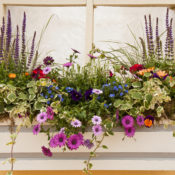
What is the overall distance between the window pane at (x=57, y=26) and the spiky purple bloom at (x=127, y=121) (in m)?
0.68

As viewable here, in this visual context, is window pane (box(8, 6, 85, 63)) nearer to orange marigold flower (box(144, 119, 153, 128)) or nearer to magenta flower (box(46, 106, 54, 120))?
magenta flower (box(46, 106, 54, 120))

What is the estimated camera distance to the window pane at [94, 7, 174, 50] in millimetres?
1479

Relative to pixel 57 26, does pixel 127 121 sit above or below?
Result: below

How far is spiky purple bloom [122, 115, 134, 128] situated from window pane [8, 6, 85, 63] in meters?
0.68

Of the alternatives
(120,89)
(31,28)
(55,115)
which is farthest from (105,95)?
(31,28)

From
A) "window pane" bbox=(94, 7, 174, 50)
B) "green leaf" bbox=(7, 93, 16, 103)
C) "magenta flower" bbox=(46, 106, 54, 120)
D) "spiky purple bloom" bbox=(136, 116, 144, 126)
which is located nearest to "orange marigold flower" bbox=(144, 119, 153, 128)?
"spiky purple bloom" bbox=(136, 116, 144, 126)

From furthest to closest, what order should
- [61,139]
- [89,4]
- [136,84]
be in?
[89,4]
[136,84]
[61,139]

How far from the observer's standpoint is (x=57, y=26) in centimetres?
150

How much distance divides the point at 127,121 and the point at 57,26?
852 mm

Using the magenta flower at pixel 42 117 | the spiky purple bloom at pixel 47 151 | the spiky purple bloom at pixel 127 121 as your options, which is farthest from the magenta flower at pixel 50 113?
the spiky purple bloom at pixel 127 121

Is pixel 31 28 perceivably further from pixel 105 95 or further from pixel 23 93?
pixel 105 95

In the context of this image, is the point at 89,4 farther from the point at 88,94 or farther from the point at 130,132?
the point at 130,132

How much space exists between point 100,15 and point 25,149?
3.06 feet
